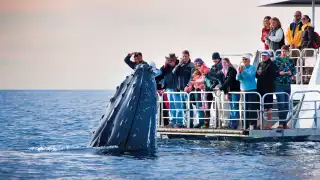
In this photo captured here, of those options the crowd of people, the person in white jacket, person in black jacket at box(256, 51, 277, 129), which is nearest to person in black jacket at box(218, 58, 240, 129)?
the crowd of people

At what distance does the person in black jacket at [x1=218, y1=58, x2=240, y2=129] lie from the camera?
83.3 feet

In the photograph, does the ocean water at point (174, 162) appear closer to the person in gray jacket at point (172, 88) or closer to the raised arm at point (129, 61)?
the person in gray jacket at point (172, 88)

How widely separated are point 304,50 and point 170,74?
3.63 metres

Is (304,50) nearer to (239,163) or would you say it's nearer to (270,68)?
(270,68)

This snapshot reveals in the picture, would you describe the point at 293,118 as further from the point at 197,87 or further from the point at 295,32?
the point at 295,32

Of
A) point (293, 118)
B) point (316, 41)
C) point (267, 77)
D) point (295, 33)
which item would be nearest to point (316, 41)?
point (316, 41)

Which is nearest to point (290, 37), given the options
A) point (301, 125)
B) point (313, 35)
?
point (313, 35)

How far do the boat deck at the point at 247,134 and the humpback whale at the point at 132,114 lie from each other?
3.82m

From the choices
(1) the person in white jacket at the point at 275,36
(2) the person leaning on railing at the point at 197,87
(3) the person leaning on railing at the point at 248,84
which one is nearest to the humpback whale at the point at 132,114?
(3) the person leaning on railing at the point at 248,84

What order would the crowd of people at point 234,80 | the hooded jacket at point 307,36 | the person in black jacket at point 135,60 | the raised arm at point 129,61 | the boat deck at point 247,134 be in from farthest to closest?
the hooded jacket at point 307,36, the boat deck at point 247,134, the crowd of people at point 234,80, the raised arm at point 129,61, the person in black jacket at point 135,60

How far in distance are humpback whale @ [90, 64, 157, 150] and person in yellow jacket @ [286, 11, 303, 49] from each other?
728 cm

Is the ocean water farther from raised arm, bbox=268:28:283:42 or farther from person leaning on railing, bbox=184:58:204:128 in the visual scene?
raised arm, bbox=268:28:283:42

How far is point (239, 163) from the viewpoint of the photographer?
21906 millimetres

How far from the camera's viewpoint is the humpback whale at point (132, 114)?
21.1 m
